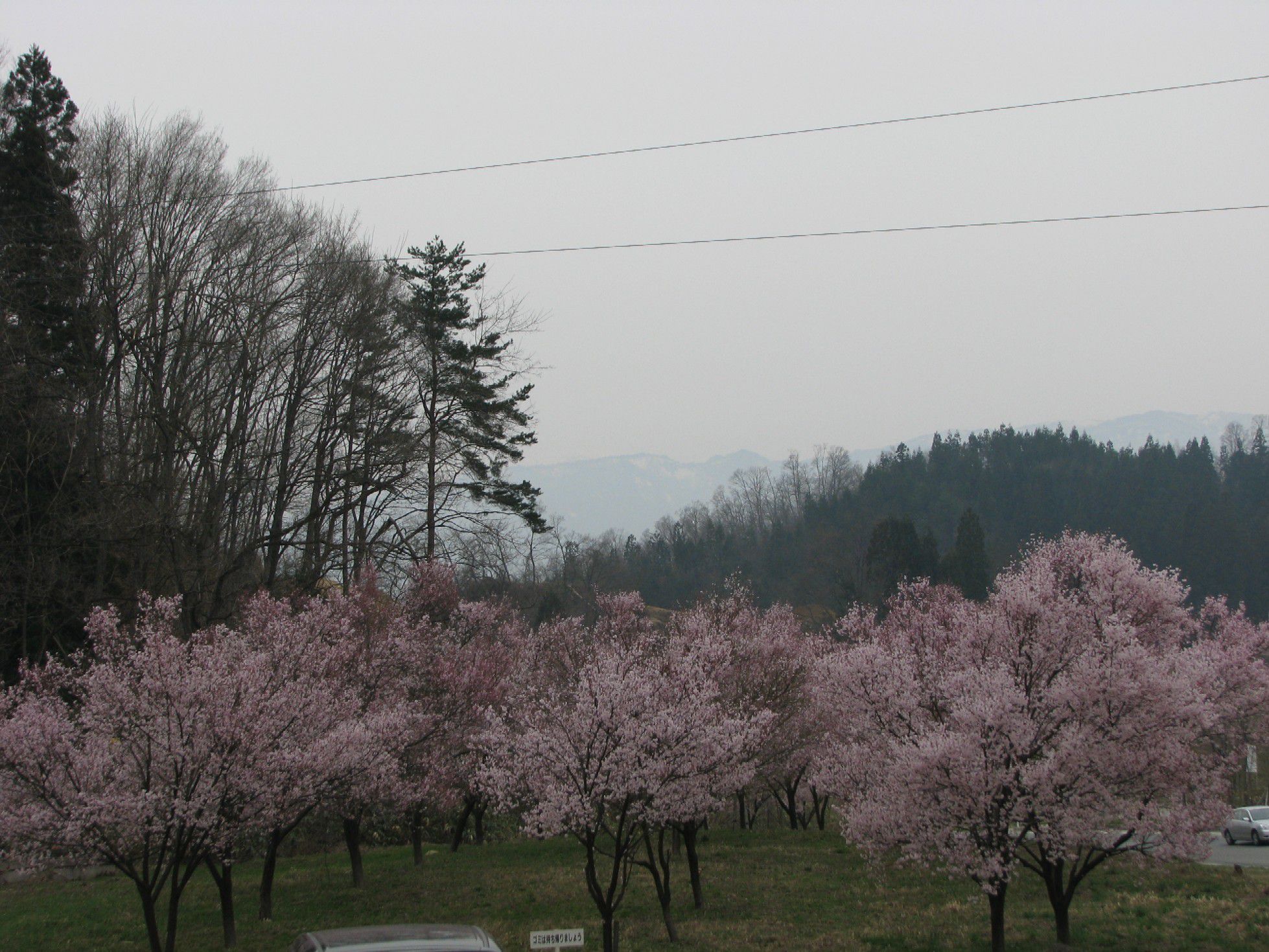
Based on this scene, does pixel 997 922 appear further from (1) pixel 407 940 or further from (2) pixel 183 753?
(2) pixel 183 753

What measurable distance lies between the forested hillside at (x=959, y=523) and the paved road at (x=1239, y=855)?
150ft

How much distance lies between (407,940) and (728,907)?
12386 millimetres

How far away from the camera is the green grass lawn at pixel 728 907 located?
15.1 metres

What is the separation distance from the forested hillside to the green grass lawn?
49518 millimetres

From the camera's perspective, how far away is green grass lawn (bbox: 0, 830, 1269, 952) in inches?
595

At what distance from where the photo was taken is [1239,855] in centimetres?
2586

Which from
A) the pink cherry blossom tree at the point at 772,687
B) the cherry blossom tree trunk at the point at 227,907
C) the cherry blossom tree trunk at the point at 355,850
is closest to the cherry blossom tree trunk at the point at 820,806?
the pink cherry blossom tree at the point at 772,687

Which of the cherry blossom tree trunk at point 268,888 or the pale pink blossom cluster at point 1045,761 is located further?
the cherry blossom tree trunk at point 268,888

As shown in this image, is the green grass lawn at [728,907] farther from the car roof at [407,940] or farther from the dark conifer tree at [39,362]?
the car roof at [407,940]

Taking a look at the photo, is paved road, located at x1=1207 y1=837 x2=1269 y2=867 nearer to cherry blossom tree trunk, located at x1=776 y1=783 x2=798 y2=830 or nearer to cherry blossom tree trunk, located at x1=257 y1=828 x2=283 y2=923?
cherry blossom tree trunk, located at x1=776 y1=783 x2=798 y2=830

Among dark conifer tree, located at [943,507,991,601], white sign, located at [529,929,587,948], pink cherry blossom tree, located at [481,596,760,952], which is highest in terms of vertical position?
dark conifer tree, located at [943,507,991,601]

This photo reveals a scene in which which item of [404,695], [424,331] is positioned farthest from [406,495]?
[404,695]

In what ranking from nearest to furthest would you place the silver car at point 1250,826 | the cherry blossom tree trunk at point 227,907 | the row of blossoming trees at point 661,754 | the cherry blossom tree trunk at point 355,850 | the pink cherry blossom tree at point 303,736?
the row of blossoming trees at point 661,754 < the pink cherry blossom tree at point 303,736 < the cherry blossom tree trunk at point 227,907 < the cherry blossom tree trunk at point 355,850 < the silver car at point 1250,826

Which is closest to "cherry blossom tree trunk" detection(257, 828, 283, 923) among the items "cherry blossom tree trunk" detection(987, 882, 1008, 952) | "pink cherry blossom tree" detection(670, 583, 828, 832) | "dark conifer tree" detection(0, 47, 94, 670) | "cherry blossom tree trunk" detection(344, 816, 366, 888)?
"cherry blossom tree trunk" detection(344, 816, 366, 888)
